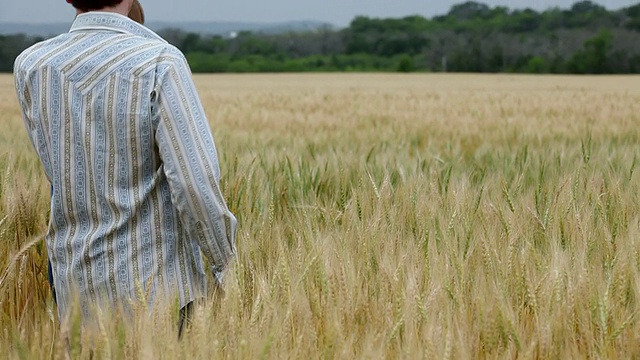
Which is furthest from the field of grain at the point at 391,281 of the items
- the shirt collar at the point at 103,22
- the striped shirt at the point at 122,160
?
the shirt collar at the point at 103,22

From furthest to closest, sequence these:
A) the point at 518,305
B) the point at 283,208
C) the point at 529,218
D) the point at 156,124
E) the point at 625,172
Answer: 1. the point at 625,172
2. the point at 283,208
3. the point at 529,218
4. the point at 156,124
5. the point at 518,305

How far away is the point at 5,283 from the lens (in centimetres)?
165

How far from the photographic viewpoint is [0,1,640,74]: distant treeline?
31.4 m

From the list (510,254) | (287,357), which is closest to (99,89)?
(287,357)

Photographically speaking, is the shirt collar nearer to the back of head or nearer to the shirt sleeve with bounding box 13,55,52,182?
the back of head

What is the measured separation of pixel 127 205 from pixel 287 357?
1.90 ft

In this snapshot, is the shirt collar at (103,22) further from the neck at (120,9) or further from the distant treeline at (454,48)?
the distant treeline at (454,48)

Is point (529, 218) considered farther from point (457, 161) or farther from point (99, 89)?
point (457, 161)

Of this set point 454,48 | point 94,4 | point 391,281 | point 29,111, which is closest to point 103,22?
point 94,4

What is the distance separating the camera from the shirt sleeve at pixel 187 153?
5.12 feet

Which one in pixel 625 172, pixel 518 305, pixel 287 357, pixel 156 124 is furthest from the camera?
pixel 625 172

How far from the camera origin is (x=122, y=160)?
1.61m

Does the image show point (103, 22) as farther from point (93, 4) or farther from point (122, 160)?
point (122, 160)

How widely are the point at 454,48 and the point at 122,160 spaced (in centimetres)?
3283
